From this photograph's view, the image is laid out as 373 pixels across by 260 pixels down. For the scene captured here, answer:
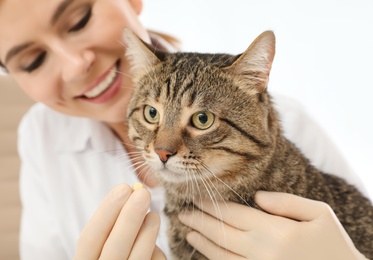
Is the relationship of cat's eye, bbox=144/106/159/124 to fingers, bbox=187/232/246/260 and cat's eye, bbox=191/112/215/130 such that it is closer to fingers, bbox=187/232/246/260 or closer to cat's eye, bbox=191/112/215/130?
cat's eye, bbox=191/112/215/130

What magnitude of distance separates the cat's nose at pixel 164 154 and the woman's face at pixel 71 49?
309 mm

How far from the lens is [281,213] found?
77cm

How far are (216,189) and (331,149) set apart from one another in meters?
0.55

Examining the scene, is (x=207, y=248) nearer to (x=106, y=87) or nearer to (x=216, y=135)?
(x=216, y=135)

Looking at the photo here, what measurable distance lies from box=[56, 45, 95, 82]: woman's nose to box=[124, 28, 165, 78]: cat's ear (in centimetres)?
9

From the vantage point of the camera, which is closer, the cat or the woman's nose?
the cat

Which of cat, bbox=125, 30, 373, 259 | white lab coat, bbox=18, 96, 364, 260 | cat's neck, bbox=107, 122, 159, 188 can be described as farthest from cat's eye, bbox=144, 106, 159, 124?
Answer: white lab coat, bbox=18, 96, 364, 260

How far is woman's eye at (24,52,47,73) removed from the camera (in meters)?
0.93

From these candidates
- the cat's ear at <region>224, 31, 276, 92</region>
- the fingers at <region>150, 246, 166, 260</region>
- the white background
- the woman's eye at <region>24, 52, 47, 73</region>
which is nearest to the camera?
the cat's ear at <region>224, 31, 276, 92</region>

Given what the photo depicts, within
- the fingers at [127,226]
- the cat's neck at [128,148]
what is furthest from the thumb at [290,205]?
the cat's neck at [128,148]

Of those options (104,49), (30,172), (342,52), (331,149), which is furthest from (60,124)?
(342,52)

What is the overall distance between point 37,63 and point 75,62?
12cm

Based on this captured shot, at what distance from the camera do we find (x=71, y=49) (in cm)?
90

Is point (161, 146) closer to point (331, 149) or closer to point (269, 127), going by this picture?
point (269, 127)
